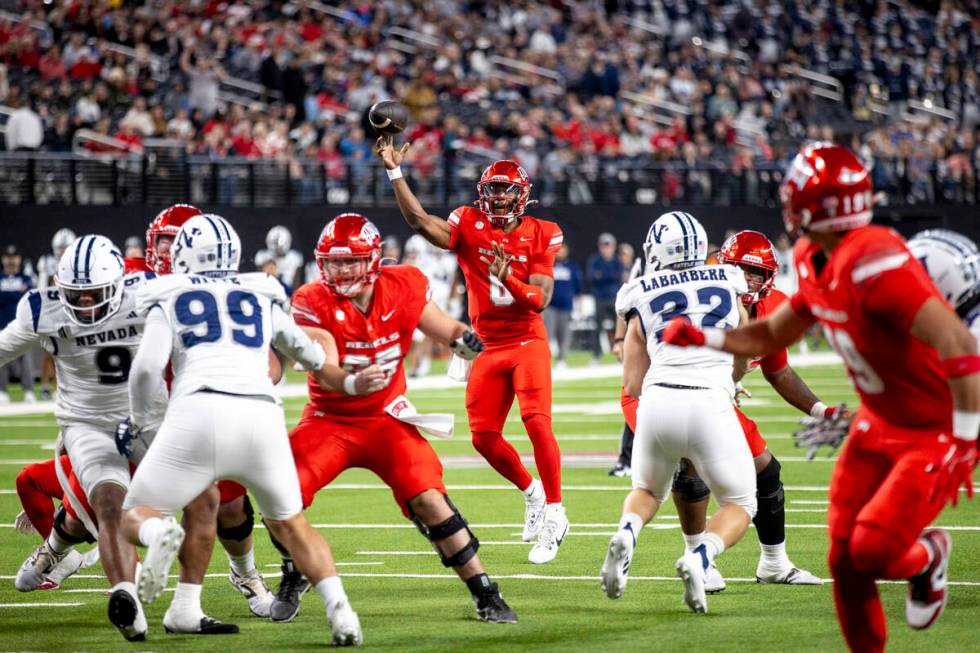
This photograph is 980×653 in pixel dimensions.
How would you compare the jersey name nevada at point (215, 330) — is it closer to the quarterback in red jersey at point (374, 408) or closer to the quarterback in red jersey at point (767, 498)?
the quarterback in red jersey at point (374, 408)

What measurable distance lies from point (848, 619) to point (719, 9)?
85.9 feet

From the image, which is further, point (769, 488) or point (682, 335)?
point (769, 488)

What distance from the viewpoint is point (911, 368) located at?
484 cm

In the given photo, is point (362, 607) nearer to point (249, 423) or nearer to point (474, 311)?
point (249, 423)

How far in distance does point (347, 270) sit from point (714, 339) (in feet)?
5.95

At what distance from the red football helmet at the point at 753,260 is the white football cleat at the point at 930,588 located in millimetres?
2487

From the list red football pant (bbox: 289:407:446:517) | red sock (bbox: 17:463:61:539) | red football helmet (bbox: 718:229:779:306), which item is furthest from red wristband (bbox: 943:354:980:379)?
red sock (bbox: 17:463:61:539)

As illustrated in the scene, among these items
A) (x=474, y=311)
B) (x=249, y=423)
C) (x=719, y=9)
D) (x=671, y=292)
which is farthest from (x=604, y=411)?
(x=719, y=9)

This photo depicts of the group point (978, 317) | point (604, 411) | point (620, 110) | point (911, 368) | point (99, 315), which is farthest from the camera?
point (620, 110)

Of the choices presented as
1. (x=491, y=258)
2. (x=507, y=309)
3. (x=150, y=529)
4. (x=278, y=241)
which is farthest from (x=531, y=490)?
(x=278, y=241)

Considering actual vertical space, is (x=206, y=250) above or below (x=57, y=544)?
above

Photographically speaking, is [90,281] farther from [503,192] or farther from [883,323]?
[883,323]

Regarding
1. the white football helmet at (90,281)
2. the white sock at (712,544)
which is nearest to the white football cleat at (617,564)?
the white sock at (712,544)

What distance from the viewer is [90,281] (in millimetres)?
6281
